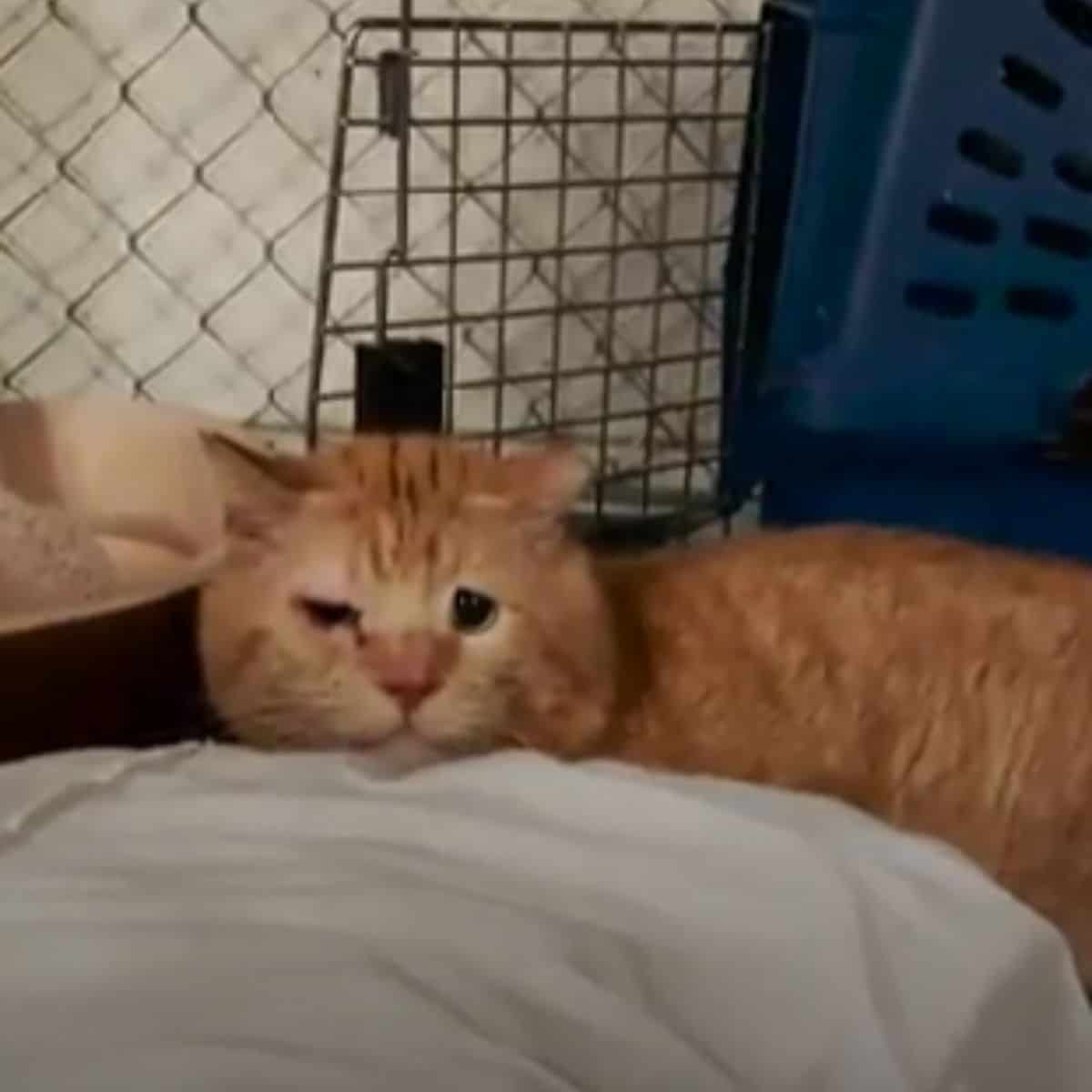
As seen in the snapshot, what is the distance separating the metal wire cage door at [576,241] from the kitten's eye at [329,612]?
2.05 feet

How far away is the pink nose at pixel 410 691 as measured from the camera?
1032 mm

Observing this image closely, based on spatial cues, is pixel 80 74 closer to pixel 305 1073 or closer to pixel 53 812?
pixel 53 812

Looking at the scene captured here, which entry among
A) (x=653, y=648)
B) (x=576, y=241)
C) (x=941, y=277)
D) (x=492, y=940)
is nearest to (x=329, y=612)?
(x=653, y=648)

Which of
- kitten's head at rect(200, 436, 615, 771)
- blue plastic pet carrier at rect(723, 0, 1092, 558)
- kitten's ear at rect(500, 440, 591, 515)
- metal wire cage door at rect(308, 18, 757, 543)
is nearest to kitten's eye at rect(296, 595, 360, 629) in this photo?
kitten's head at rect(200, 436, 615, 771)

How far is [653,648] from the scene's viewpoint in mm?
1178

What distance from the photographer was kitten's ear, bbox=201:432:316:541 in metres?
1.09

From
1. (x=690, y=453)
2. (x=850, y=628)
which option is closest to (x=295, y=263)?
(x=690, y=453)

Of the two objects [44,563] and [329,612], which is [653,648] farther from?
[44,563]

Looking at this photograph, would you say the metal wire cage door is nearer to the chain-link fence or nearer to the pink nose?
the chain-link fence

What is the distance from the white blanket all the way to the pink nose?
87 mm

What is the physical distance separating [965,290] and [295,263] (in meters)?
0.63

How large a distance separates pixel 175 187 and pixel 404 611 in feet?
2.83

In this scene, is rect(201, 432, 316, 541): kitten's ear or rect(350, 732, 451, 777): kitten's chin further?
rect(201, 432, 316, 541): kitten's ear

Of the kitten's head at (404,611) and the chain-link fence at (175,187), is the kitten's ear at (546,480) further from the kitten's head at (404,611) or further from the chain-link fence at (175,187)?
the chain-link fence at (175,187)
